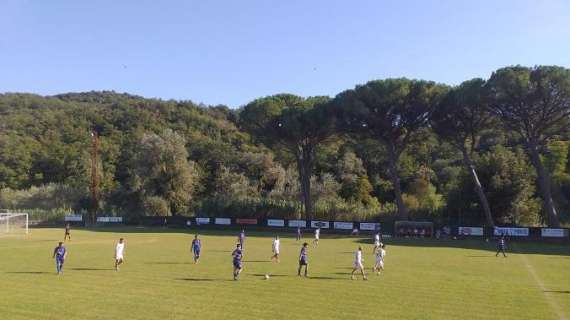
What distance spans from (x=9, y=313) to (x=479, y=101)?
156ft

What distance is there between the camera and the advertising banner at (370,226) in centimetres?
5928

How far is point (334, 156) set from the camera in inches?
3669

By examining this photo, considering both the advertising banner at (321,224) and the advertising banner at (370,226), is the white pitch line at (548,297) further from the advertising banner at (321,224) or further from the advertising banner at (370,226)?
the advertising banner at (321,224)

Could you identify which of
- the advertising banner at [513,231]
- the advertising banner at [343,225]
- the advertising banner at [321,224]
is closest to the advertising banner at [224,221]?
the advertising banner at [321,224]

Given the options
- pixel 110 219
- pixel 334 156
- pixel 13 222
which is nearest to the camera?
pixel 13 222

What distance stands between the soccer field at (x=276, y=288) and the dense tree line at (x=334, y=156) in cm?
2458

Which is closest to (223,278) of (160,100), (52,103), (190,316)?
(190,316)

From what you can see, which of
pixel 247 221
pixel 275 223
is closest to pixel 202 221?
pixel 247 221

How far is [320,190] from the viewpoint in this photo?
79.4m

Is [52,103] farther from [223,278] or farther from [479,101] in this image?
[223,278]

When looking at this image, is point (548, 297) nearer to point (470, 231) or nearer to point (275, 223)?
point (470, 231)

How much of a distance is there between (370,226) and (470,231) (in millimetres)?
10787

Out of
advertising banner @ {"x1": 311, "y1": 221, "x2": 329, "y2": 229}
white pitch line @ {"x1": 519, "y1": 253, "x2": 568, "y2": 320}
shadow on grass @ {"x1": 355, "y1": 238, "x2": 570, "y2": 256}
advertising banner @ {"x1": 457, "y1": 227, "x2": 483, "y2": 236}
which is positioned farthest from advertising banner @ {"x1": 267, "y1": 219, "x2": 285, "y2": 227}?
white pitch line @ {"x1": 519, "y1": 253, "x2": 568, "y2": 320}

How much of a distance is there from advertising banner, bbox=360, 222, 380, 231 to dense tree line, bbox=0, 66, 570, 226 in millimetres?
3901
